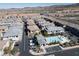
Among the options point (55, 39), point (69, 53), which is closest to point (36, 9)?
point (55, 39)

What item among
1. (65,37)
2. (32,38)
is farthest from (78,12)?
(32,38)

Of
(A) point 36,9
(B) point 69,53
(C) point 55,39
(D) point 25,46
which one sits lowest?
(B) point 69,53

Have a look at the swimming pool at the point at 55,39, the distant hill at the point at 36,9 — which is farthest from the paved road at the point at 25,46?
the distant hill at the point at 36,9

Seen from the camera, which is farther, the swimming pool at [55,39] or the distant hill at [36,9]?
the distant hill at [36,9]

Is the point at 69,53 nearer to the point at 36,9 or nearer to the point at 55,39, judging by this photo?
the point at 55,39

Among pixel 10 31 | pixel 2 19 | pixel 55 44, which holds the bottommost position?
pixel 55 44

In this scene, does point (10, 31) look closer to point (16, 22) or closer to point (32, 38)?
point (16, 22)

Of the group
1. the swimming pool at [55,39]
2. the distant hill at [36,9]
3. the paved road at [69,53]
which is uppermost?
the distant hill at [36,9]

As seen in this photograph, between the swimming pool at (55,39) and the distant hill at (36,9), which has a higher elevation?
the distant hill at (36,9)

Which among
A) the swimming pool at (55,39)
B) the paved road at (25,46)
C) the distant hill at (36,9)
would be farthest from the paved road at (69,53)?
the distant hill at (36,9)

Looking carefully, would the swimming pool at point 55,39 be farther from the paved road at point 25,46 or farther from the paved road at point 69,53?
the paved road at point 25,46

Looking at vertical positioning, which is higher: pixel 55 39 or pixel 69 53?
pixel 55 39
